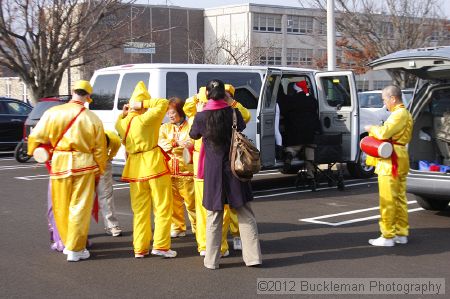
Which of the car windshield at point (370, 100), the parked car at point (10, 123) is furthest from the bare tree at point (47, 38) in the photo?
the car windshield at point (370, 100)

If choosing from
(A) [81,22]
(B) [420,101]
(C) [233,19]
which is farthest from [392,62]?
(C) [233,19]

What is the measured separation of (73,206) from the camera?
6875mm

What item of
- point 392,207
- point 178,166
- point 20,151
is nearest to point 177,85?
point 178,166

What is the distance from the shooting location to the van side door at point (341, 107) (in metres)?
11.8

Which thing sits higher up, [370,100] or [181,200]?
[370,100]

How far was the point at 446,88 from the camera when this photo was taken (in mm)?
8859

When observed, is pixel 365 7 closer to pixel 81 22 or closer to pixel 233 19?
pixel 81 22

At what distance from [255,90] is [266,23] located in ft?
164

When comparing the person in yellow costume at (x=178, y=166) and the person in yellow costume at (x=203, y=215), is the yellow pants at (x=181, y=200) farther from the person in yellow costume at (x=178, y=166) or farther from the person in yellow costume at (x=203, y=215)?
the person in yellow costume at (x=203, y=215)

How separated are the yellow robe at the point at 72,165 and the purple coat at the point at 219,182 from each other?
1.21 meters

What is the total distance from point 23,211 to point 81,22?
1455cm

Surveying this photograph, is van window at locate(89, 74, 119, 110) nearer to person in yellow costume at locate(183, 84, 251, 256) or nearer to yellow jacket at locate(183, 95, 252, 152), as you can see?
yellow jacket at locate(183, 95, 252, 152)

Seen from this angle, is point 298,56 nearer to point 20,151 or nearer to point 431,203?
point 20,151

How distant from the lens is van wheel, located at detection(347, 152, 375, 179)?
1308 centimetres
